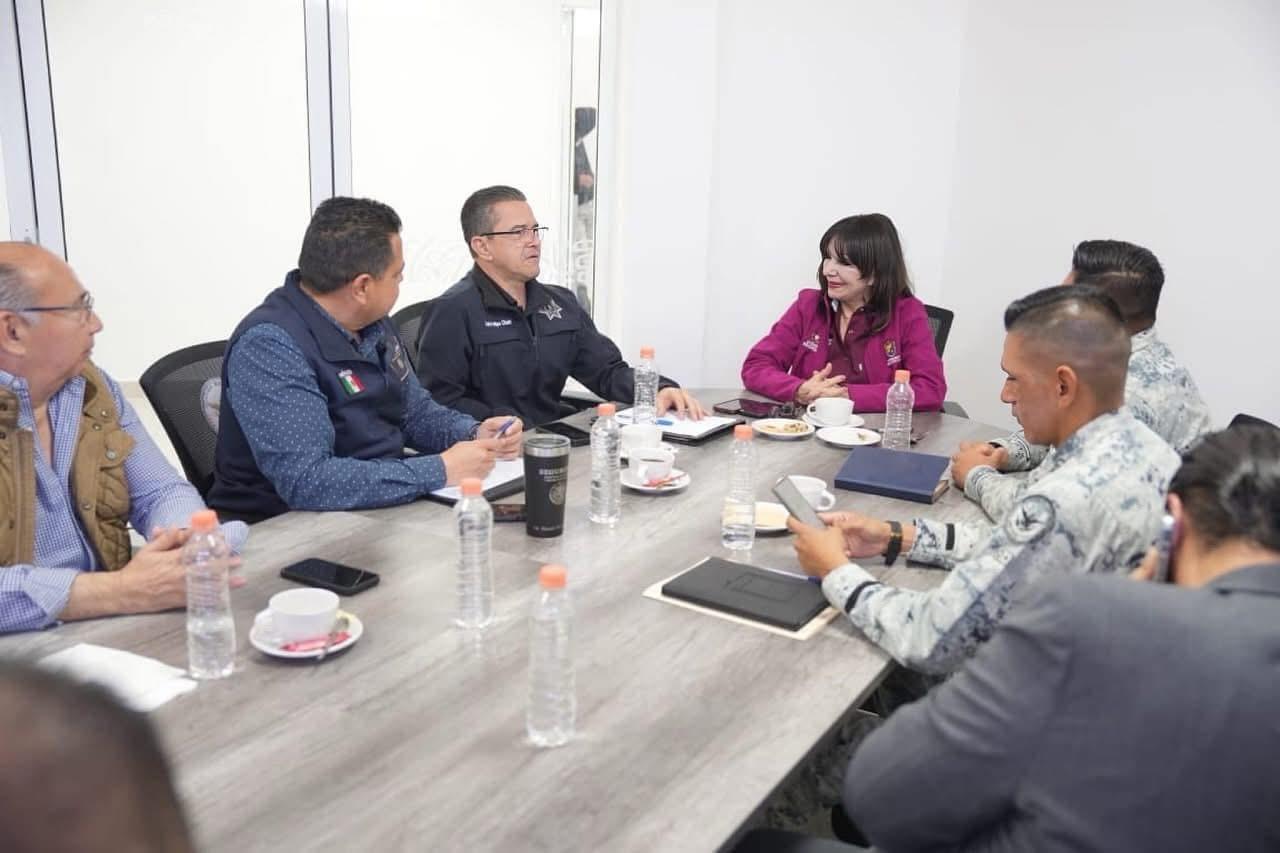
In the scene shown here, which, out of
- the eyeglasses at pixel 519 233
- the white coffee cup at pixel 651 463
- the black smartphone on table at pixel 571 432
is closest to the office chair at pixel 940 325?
the eyeglasses at pixel 519 233

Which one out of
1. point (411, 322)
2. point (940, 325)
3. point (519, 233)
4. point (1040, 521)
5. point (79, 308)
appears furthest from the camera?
point (940, 325)

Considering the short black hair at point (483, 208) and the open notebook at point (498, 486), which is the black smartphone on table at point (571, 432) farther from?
the short black hair at point (483, 208)

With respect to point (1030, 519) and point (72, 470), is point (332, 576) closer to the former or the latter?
point (72, 470)

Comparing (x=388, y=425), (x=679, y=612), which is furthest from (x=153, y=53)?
(x=679, y=612)

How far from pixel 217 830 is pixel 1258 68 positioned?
13.9 ft

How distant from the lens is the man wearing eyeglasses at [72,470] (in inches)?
65.3

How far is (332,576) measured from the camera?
71.1 inches

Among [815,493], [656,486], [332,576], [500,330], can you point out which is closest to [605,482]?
[656,486]

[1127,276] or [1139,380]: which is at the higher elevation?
[1127,276]

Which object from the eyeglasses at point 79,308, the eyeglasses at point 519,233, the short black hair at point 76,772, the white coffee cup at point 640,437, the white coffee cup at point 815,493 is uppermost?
the eyeglasses at point 519,233

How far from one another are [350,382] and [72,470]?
2.18 feet

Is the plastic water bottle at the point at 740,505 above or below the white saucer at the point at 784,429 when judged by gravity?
above

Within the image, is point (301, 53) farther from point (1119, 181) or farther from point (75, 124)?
point (1119, 181)

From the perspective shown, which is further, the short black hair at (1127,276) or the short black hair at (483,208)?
the short black hair at (483,208)
